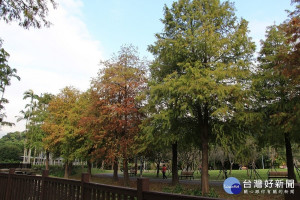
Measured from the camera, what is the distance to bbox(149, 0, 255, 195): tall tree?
12.5 m

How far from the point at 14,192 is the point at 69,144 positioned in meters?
18.7

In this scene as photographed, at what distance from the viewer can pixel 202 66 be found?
529 inches

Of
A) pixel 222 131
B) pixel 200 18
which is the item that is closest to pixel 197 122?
pixel 222 131

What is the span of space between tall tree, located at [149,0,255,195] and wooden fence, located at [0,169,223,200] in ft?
25.8

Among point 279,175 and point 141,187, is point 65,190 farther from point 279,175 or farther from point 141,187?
point 279,175

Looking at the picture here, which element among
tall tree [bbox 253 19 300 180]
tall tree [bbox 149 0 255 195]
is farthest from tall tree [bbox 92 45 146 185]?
tall tree [bbox 253 19 300 180]

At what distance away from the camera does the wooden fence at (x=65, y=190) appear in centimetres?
344

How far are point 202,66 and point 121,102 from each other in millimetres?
7700

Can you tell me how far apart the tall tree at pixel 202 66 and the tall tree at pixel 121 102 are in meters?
3.06

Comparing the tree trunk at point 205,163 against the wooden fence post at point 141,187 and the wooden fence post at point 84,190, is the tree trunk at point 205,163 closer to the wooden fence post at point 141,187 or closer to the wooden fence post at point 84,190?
the wooden fence post at point 84,190

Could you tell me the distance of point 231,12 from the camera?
48.3 feet

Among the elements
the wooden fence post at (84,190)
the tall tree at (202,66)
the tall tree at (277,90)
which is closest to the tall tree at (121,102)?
the tall tree at (202,66)

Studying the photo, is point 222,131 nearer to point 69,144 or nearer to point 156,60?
point 156,60

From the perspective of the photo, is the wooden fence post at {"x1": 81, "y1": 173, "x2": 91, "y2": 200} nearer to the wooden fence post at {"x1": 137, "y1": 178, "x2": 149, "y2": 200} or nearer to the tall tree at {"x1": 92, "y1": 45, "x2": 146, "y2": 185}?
the wooden fence post at {"x1": 137, "y1": 178, "x2": 149, "y2": 200}
